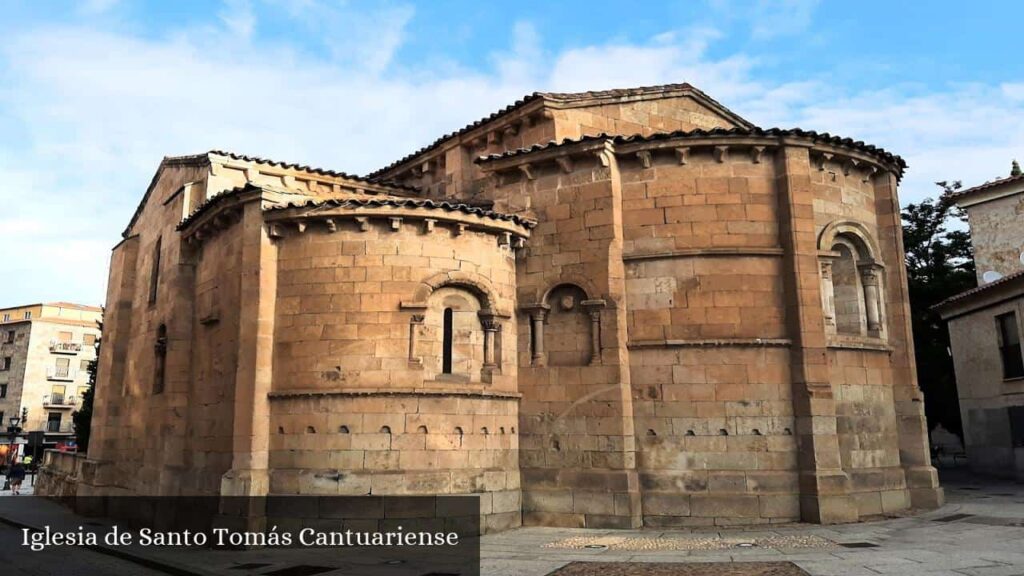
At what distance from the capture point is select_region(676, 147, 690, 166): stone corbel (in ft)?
46.0

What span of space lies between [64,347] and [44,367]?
1878 mm

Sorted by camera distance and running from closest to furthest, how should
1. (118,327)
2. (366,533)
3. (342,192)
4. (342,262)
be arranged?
(366,533), (342,262), (342,192), (118,327)

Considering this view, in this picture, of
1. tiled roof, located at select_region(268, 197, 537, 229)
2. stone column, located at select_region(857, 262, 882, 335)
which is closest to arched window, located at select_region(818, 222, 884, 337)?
stone column, located at select_region(857, 262, 882, 335)

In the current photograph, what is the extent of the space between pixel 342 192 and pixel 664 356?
9550mm

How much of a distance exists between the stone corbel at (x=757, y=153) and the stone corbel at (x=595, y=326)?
14.0 feet

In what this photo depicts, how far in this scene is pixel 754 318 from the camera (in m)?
13.4

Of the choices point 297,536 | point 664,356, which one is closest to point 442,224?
point 664,356

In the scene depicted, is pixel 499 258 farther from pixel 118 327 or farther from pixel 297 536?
pixel 118 327

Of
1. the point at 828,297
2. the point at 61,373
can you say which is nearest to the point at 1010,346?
the point at 828,297

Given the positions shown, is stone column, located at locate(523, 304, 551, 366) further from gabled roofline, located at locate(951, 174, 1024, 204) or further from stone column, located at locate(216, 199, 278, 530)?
gabled roofline, located at locate(951, 174, 1024, 204)

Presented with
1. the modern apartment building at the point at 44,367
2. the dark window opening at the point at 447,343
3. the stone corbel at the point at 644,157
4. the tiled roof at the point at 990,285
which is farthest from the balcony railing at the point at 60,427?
the tiled roof at the point at 990,285

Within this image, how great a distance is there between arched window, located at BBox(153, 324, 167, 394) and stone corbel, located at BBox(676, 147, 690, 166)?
12.9 m

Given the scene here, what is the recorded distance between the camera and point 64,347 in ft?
168

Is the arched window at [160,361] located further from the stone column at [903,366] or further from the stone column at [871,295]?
the stone column at [903,366]
